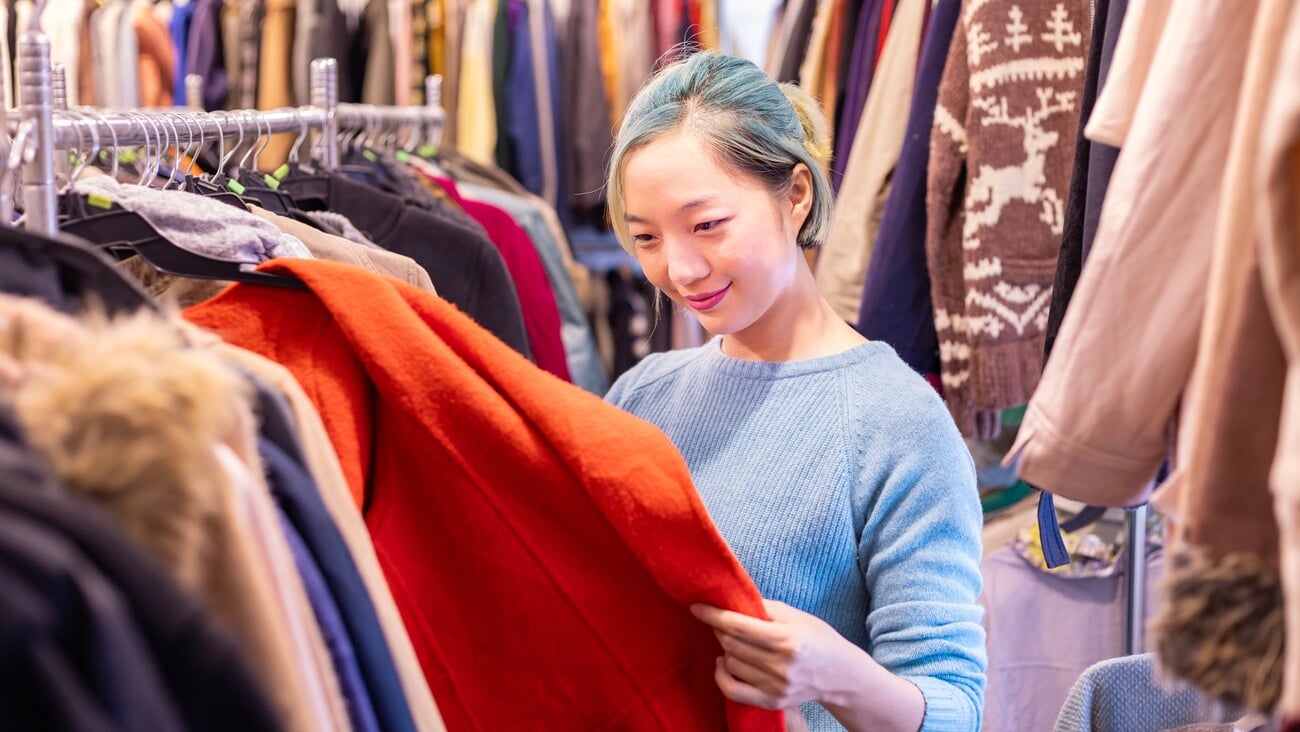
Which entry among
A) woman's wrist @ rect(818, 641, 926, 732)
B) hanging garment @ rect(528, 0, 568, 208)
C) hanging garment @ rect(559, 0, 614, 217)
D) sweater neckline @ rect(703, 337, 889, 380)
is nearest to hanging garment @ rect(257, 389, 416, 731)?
woman's wrist @ rect(818, 641, 926, 732)

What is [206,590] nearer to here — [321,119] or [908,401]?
[908,401]

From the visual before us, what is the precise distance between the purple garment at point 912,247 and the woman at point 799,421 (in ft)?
2.03

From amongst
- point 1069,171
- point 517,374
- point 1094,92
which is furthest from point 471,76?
point 517,374

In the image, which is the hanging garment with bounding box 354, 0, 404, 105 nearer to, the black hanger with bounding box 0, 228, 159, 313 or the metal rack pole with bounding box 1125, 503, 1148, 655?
the metal rack pole with bounding box 1125, 503, 1148, 655

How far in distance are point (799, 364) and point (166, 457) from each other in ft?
2.53

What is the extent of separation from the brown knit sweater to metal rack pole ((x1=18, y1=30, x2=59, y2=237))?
1.24m

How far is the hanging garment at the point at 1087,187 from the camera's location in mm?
1200

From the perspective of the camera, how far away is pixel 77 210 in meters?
1.06

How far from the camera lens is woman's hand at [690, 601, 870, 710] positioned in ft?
2.98

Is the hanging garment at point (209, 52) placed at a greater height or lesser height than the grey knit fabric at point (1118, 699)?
greater

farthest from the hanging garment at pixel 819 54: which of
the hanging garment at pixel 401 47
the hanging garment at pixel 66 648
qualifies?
the hanging garment at pixel 66 648

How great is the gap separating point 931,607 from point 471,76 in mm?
2765

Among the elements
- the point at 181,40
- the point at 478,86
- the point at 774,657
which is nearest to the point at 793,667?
the point at 774,657

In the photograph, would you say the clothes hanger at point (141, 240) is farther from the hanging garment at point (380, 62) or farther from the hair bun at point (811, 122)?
the hanging garment at point (380, 62)
